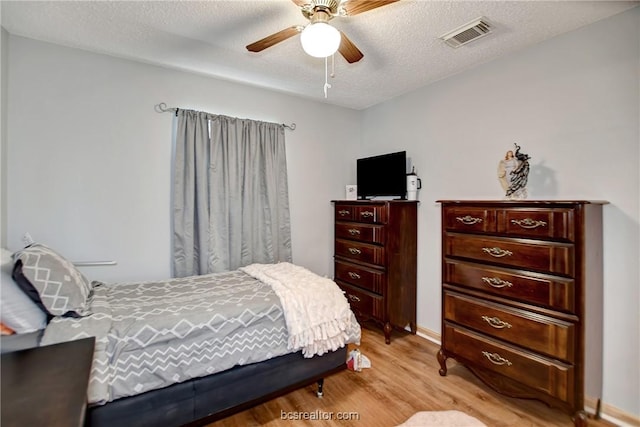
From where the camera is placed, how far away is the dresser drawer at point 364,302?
2.95m

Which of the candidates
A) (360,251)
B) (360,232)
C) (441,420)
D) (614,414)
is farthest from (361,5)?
(614,414)

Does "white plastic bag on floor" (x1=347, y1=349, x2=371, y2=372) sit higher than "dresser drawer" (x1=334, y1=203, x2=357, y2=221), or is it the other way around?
"dresser drawer" (x1=334, y1=203, x2=357, y2=221)

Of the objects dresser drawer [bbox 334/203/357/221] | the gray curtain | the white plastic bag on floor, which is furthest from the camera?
dresser drawer [bbox 334/203/357/221]

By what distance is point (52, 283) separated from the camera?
1.53 meters

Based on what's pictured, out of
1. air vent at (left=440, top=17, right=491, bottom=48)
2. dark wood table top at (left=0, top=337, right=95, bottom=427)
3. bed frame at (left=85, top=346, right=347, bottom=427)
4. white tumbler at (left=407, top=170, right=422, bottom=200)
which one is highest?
air vent at (left=440, top=17, right=491, bottom=48)

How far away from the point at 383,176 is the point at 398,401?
6.96 feet

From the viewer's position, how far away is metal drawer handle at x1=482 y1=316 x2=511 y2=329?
199 cm

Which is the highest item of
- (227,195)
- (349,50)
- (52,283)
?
(349,50)

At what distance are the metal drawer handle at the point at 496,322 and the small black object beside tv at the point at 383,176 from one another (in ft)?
4.69

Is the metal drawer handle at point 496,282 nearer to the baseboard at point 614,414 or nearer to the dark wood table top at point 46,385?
the baseboard at point 614,414

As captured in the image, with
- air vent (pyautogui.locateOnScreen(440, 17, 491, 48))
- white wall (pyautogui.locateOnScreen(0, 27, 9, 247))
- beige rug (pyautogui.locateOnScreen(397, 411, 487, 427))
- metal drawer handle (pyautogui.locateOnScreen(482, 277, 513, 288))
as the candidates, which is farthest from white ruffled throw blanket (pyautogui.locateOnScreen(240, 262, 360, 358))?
air vent (pyautogui.locateOnScreen(440, 17, 491, 48))

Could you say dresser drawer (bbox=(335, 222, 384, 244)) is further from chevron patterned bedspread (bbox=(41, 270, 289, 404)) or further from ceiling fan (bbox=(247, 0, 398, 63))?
ceiling fan (bbox=(247, 0, 398, 63))

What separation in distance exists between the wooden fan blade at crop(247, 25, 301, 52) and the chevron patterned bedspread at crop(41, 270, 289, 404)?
1567 millimetres

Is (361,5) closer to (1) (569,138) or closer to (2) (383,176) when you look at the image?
(1) (569,138)
